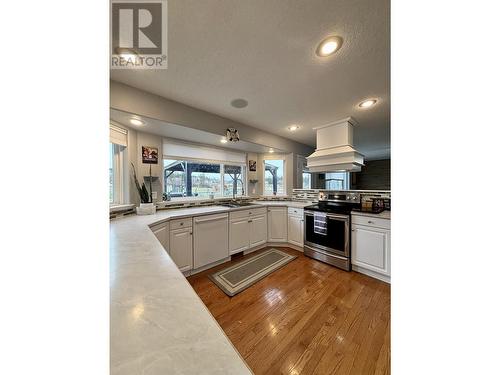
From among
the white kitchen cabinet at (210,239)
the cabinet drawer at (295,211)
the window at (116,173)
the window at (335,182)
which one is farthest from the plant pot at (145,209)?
the window at (335,182)

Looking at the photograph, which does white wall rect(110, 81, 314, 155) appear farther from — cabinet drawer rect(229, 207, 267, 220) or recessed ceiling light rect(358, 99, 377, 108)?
recessed ceiling light rect(358, 99, 377, 108)

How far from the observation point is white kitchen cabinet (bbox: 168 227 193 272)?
6.59ft

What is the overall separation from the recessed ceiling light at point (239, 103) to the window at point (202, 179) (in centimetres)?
121

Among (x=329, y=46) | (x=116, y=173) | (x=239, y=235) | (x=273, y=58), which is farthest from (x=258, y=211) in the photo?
(x=329, y=46)

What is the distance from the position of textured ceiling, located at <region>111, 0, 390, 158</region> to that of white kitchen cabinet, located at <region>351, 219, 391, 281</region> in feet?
5.08

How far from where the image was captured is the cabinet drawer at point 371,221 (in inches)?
80.2

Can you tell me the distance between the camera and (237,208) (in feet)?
8.80

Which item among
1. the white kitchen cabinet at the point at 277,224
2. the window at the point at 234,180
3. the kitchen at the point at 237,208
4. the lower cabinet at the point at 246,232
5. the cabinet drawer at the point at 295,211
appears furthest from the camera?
the window at the point at 234,180

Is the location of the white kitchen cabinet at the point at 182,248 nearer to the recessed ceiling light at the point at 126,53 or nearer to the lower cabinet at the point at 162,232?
the lower cabinet at the point at 162,232

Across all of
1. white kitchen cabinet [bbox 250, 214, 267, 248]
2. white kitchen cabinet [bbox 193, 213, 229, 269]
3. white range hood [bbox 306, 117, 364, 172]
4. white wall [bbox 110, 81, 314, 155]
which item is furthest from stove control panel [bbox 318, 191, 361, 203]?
white kitchen cabinet [bbox 193, 213, 229, 269]

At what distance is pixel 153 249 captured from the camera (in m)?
1.05
